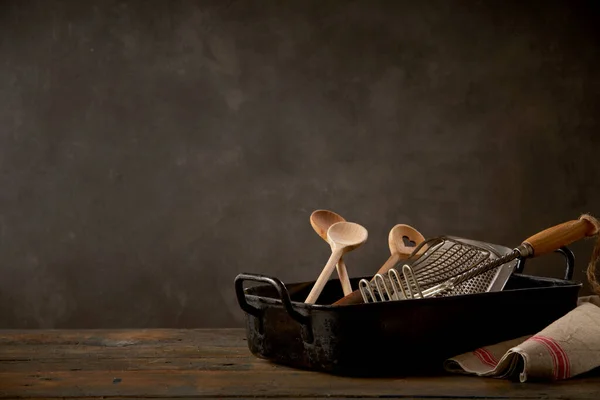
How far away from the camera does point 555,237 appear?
131 centimetres

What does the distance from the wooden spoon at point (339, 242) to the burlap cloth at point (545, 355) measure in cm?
26

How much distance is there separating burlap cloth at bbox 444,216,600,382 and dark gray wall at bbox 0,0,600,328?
120 cm

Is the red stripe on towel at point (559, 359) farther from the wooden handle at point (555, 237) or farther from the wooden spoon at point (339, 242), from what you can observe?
the wooden spoon at point (339, 242)

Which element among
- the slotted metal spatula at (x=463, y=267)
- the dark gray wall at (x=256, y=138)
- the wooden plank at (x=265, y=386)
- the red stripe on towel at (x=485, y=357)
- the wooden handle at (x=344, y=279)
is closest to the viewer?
the wooden plank at (x=265, y=386)

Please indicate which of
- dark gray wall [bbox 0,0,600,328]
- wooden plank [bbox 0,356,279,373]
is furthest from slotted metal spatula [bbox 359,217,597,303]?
dark gray wall [bbox 0,0,600,328]

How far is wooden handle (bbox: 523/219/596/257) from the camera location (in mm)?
1308

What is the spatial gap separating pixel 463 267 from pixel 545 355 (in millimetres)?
269

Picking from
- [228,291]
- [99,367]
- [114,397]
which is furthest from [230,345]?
[228,291]

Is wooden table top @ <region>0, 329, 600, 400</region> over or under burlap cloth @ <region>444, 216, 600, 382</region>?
under

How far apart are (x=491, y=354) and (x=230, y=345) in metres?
0.52

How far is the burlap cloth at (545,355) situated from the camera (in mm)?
1118

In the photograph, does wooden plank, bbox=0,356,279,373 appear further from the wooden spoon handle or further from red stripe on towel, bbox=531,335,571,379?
red stripe on towel, bbox=531,335,571,379

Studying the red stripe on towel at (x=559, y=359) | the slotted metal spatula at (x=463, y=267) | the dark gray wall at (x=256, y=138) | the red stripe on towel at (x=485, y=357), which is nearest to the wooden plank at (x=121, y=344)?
the slotted metal spatula at (x=463, y=267)

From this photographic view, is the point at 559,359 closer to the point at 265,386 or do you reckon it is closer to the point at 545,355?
the point at 545,355
